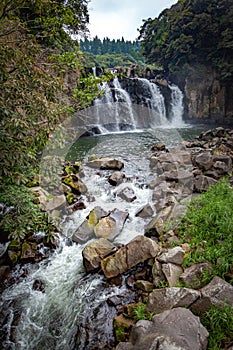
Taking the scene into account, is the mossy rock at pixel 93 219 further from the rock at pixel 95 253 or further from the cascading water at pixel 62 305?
the rock at pixel 95 253

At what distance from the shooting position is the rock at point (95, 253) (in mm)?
3852

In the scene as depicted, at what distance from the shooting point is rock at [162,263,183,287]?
10.0 ft

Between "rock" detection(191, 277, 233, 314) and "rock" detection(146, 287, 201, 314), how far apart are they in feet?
0.21

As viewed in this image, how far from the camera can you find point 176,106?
23.2m

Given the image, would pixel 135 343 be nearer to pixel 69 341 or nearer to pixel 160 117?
pixel 69 341

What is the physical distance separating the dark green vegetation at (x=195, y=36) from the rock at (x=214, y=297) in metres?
20.6

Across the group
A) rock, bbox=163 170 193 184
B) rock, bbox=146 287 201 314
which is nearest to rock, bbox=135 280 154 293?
rock, bbox=146 287 201 314

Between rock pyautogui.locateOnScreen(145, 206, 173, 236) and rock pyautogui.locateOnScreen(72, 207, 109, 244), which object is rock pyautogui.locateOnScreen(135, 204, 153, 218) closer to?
rock pyautogui.locateOnScreen(145, 206, 173, 236)

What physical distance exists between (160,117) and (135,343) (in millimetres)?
21317

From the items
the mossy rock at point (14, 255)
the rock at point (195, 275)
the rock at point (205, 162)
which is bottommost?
the mossy rock at point (14, 255)

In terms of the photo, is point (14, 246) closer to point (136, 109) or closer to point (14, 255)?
point (14, 255)

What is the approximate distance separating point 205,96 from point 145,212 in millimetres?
20224

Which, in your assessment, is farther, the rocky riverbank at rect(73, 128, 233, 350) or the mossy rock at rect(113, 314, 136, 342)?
the mossy rock at rect(113, 314, 136, 342)

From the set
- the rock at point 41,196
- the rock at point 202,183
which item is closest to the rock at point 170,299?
the rock at point 41,196
